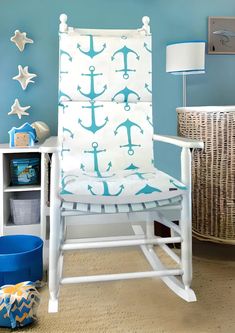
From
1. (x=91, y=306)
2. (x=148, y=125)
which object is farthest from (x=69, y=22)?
(x=91, y=306)

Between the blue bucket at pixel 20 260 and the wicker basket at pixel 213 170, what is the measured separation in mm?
771

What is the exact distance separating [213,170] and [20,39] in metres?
1.24

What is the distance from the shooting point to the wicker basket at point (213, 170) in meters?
1.67

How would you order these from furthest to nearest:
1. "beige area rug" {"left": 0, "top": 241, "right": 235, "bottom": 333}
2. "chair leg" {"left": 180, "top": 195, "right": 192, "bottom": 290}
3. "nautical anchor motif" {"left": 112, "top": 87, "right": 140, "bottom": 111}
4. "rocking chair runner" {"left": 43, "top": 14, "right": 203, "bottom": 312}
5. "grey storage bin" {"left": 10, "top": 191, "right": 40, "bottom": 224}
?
"grey storage bin" {"left": 10, "top": 191, "right": 40, "bottom": 224} → "nautical anchor motif" {"left": 112, "top": 87, "right": 140, "bottom": 111} → "rocking chair runner" {"left": 43, "top": 14, "right": 203, "bottom": 312} → "chair leg" {"left": 180, "top": 195, "right": 192, "bottom": 290} → "beige area rug" {"left": 0, "top": 241, "right": 235, "bottom": 333}

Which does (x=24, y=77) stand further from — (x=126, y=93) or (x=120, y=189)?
(x=120, y=189)

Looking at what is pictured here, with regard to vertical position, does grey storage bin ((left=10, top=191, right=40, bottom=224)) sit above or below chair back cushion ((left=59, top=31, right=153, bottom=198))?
below

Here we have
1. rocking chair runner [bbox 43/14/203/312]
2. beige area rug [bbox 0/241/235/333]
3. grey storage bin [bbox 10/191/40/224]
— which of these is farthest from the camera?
grey storage bin [bbox 10/191/40/224]

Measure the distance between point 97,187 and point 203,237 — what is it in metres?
0.73

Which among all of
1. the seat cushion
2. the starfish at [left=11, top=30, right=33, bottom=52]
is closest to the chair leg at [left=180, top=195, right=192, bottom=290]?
the seat cushion

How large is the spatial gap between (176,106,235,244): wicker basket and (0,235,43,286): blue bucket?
0.77 m

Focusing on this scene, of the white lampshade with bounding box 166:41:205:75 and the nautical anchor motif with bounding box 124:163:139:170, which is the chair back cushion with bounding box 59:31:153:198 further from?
the white lampshade with bounding box 166:41:205:75

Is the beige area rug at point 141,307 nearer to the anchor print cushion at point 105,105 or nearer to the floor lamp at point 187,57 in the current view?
the anchor print cushion at point 105,105

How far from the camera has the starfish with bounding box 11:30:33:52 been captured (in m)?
2.04

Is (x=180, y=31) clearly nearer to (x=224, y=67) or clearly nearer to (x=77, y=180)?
(x=224, y=67)
